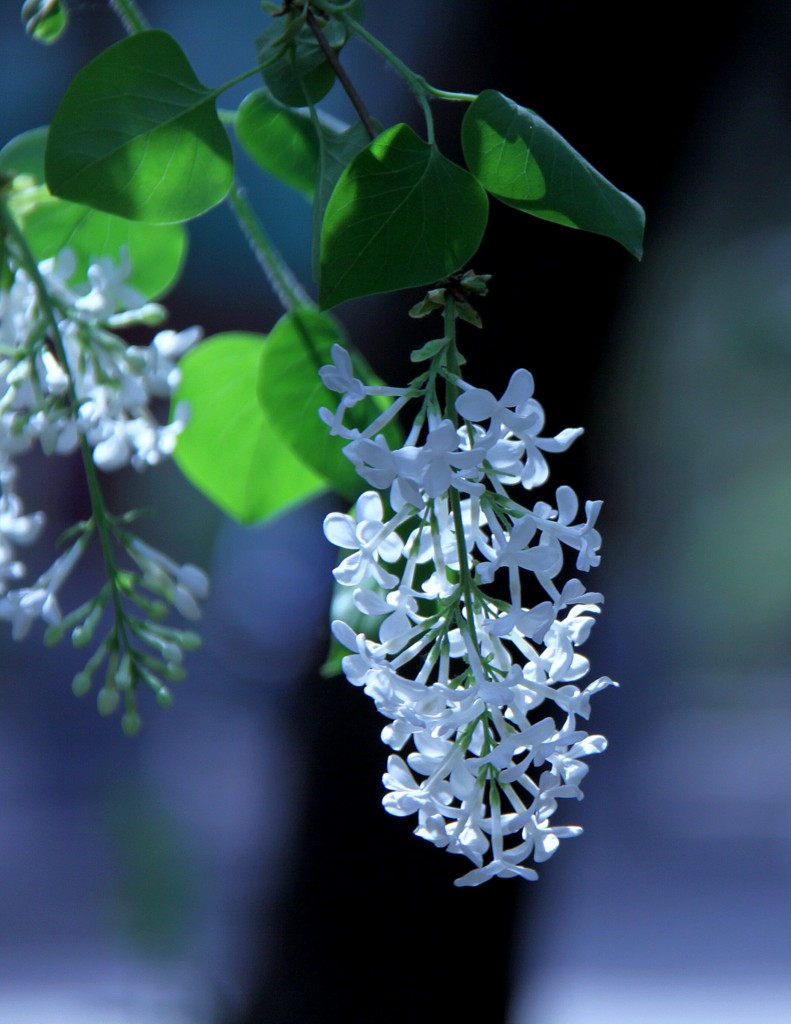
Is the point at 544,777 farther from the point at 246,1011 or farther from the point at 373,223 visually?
the point at 246,1011

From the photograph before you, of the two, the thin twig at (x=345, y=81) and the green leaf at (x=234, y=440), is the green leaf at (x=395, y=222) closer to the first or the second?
the thin twig at (x=345, y=81)

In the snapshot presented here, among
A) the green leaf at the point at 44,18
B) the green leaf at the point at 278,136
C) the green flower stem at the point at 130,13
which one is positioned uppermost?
the green leaf at the point at 44,18

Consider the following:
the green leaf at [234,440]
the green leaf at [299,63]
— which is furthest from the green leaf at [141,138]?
the green leaf at [234,440]

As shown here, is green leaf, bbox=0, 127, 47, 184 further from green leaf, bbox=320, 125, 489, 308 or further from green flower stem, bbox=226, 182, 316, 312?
green leaf, bbox=320, 125, 489, 308

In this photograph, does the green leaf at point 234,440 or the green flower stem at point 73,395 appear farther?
the green leaf at point 234,440

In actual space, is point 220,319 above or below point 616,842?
above

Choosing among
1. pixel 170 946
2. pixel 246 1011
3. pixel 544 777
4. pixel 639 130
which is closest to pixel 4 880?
pixel 170 946
